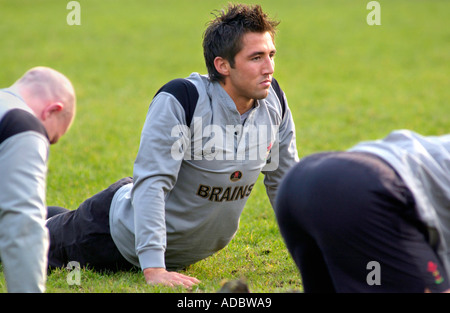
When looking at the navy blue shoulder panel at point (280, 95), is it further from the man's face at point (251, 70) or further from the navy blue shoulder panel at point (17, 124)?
the navy blue shoulder panel at point (17, 124)

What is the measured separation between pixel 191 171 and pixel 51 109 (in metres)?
1.20

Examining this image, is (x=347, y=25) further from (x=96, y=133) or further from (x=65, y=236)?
(x=65, y=236)

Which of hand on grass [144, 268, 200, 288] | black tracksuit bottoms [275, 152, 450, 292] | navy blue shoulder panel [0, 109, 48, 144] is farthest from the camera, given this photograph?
hand on grass [144, 268, 200, 288]

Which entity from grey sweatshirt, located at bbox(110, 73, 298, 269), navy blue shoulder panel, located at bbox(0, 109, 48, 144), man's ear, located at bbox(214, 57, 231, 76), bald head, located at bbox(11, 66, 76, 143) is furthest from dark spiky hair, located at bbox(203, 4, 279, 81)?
navy blue shoulder panel, located at bbox(0, 109, 48, 144)

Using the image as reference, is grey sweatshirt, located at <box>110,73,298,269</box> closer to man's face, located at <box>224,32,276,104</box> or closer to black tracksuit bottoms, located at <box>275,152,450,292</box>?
man's face, located at <box>224,32,276,104</box>

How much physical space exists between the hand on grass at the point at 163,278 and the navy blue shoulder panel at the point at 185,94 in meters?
1.00

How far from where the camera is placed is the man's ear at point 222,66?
4477 millimetres

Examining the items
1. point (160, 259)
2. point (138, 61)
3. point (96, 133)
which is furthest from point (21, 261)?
point (138, 61)

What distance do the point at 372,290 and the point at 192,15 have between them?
23.4 m

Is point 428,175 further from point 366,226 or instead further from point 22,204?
point 22,204

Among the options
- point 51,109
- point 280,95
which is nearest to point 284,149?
point 280,95

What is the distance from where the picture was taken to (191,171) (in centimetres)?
432

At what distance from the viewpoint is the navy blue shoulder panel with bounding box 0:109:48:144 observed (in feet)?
10.4
